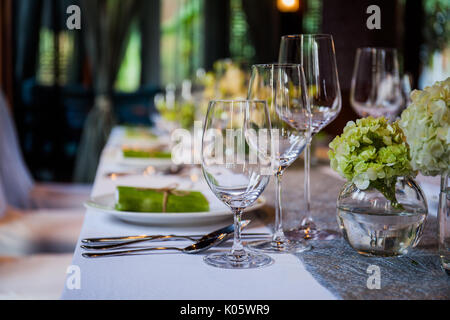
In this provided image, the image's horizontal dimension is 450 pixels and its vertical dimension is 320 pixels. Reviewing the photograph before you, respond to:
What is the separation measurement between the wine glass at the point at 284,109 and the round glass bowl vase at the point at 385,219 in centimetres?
11

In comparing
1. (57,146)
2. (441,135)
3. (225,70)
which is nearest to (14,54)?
(57,146)

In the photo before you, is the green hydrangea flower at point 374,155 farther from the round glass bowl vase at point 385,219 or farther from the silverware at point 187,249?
the silverware at point 187,249

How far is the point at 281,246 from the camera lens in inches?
37.4

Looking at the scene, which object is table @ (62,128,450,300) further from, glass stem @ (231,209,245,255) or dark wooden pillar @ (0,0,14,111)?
dark wooden pillar @ (0,0,14,111)

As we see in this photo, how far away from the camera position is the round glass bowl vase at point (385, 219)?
84 centimetres

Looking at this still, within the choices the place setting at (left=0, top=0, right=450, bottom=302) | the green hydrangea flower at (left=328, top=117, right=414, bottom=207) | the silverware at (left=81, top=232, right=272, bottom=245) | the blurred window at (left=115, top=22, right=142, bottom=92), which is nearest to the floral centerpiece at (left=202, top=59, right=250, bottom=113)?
the place setting at (left=0, top=0, right=450, bottom=302)

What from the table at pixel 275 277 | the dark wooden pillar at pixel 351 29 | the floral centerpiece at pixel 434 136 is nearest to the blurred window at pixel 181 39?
the dark wooden pillar at pixel 351 29

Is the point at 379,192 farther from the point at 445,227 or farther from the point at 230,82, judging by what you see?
the point at 230,82

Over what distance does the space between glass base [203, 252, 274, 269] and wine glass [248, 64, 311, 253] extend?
0.20 feet

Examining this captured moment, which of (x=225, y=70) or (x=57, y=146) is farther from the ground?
(x=225, y=70)

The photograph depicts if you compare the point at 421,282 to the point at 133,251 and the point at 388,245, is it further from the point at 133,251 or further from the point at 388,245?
the point at 133,251

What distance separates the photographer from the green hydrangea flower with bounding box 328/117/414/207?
2.75 ft

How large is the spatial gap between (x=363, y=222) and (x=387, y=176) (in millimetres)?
75

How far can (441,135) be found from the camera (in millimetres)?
748
